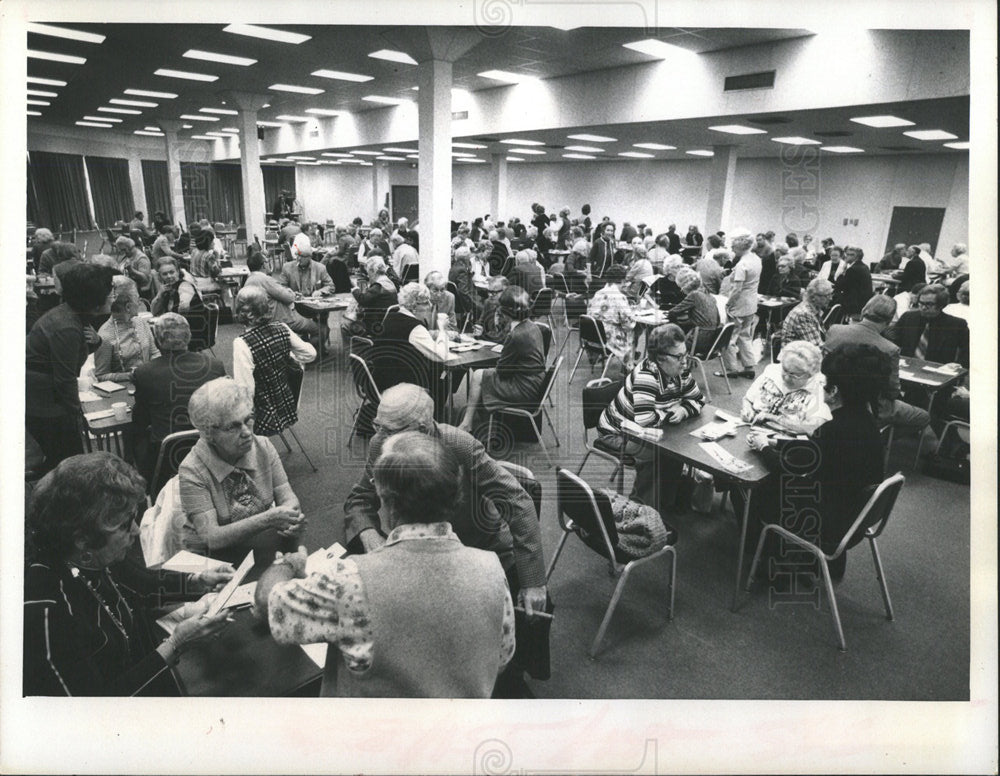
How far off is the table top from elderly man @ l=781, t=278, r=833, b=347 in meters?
2.39

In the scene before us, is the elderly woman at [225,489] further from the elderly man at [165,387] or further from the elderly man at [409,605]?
the elderly man at [165,387]

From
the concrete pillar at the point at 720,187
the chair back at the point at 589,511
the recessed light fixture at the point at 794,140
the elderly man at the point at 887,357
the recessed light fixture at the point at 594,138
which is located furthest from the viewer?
the concrete pillar at the point at 720,187

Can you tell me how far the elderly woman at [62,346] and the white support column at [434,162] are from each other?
4.66m

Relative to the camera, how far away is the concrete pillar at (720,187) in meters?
10.6

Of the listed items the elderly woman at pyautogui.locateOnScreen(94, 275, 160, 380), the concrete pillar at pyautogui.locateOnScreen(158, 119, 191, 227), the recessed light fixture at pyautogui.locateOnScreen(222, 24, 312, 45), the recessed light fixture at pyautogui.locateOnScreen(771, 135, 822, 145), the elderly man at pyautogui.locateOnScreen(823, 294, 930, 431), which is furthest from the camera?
the concrete pillar at pyautogui.locateOnScreen(158, 119, 191, 227)

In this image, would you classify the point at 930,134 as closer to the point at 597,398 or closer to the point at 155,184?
the point at 597,398

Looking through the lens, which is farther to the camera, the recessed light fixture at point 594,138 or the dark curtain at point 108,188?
the dark curtain at point 108,188

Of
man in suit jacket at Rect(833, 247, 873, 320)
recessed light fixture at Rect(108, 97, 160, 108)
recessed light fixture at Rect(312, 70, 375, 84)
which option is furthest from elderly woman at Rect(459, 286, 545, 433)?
recessed light fixture at Rect(108, 97, 160, 108)

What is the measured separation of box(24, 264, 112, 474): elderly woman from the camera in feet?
8.93

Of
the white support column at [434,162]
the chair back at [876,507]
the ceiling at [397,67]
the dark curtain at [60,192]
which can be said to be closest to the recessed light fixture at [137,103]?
the ceiling at [397,67]

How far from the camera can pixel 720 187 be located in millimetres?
10734

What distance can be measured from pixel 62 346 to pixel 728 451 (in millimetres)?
3187

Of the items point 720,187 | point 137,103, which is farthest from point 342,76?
point 720,187

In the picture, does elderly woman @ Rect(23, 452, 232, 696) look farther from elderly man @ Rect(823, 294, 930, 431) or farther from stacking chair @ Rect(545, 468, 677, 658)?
elderly man @ Rect(823, 294, 930, 431)
